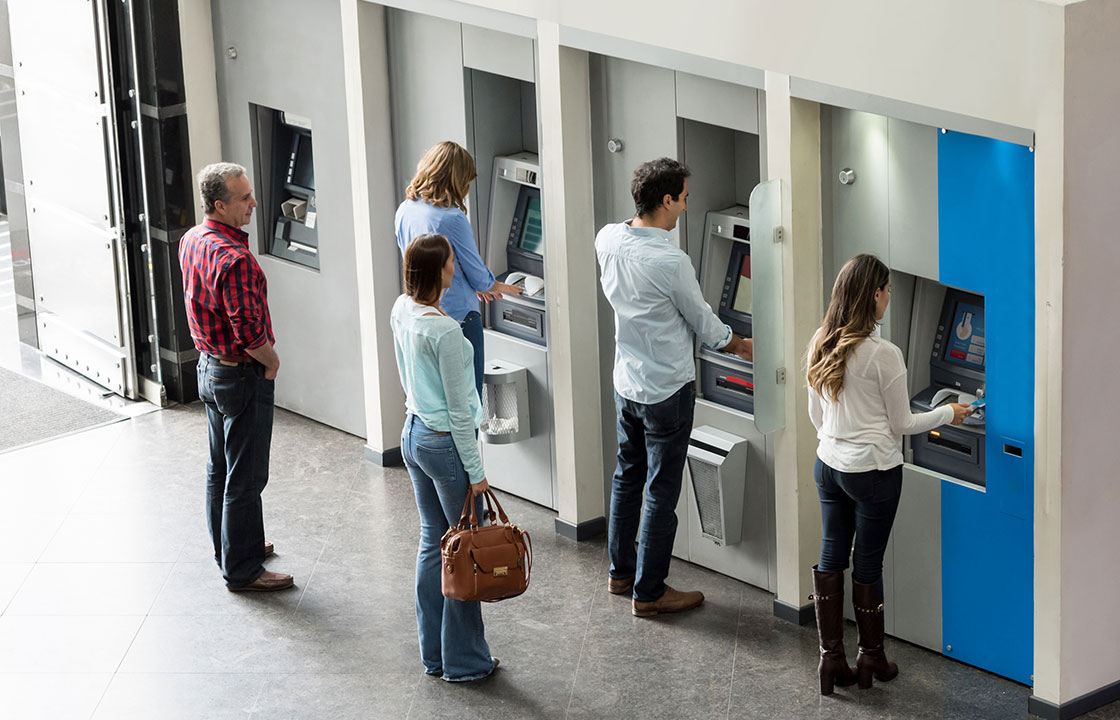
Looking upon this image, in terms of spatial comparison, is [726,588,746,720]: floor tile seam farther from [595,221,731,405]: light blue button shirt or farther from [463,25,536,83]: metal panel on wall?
[463,25,536,83]: metal panel on wall

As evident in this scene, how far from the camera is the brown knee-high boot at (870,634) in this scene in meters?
5.44

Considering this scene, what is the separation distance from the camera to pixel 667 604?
612 centimetres

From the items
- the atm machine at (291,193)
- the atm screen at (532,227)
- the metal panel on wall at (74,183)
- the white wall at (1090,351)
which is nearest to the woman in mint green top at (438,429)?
the atm screen at (532,227)

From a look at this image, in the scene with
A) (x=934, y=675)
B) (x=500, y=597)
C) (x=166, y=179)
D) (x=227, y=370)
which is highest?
(x=166, y=179)

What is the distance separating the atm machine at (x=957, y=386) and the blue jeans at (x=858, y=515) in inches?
9.5

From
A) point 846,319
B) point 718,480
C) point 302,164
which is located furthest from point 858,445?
point 302,164

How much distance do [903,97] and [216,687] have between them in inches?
126

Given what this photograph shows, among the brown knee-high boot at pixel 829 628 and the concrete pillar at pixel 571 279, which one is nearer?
the brown knee-high boot at pixel 829 628

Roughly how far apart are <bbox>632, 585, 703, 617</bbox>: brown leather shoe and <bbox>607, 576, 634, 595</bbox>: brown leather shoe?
0.19 metres

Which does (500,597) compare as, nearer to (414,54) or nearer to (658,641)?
(658,641)

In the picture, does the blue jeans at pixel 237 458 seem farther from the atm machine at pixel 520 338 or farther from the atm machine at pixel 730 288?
the atm machine at pixel 730 288

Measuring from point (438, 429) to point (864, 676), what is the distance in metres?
1.75

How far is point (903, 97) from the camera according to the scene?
505 cm

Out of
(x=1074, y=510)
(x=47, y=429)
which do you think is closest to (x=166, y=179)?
(x=47, y=429)
